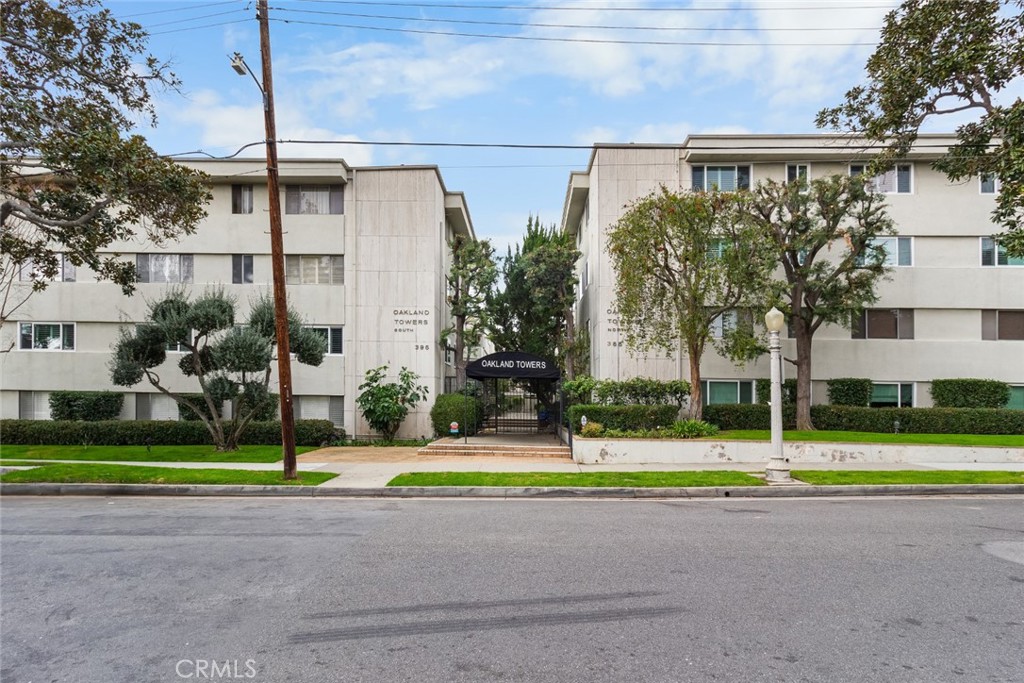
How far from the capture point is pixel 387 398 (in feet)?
71.7

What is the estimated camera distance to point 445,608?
5262 millimetres

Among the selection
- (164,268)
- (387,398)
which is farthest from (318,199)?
(387,398)

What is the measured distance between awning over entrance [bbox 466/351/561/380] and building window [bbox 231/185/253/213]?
11.3 meters

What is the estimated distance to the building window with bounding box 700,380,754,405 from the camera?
878 inches

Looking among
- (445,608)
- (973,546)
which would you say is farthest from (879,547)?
(445,608)

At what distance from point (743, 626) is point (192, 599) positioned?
4.69 meters

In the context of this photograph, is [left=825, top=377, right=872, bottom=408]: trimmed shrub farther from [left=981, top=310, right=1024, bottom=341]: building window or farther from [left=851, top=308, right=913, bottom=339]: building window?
[left=981, top=310, right=1024, bottom=341]: building window

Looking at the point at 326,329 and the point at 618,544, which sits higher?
the point at 326,329

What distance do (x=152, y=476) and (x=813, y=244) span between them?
1911 cm

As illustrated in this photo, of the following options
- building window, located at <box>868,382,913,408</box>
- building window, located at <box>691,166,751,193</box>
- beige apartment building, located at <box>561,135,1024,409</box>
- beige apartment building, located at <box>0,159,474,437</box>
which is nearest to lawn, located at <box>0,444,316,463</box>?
beige apartment building, located at <box>0,159,474,437</box>

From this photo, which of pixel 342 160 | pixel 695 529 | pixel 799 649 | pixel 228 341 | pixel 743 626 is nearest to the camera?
pixel 799 649

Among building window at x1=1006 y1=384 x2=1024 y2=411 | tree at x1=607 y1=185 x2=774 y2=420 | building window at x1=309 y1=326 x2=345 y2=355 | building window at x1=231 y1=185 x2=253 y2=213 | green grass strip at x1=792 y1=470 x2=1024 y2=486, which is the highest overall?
building window at x1=231 y1=185 x2=253 y2=213

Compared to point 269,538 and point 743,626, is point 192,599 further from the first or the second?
point 743,626

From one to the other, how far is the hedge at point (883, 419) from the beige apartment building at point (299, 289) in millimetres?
10937
